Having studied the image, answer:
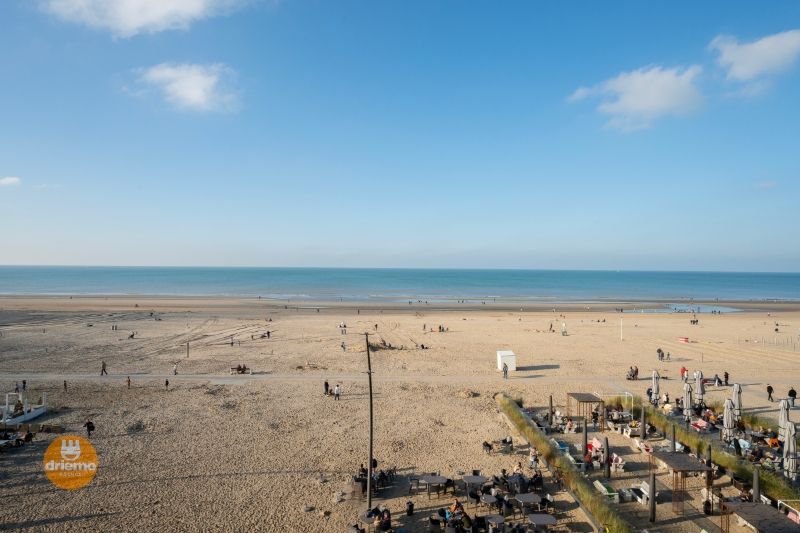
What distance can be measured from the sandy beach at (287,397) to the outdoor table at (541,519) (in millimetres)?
991

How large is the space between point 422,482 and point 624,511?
5683 millimetres

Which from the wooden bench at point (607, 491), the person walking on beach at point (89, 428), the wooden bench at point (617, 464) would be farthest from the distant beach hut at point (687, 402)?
the person walking on beach at point (89, 428)

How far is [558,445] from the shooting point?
1652cm

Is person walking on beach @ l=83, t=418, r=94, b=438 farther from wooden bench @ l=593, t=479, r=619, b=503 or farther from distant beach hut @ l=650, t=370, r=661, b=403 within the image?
distant beach hut @ l=650, t=370, r=661, b=403

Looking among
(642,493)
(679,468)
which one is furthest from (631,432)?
(679,468)

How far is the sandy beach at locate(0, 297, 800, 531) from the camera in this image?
42.8 ft

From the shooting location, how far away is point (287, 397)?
77.0 feet

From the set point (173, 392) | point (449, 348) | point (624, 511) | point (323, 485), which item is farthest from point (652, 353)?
point (173, 392)

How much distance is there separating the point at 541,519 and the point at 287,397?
596 inches

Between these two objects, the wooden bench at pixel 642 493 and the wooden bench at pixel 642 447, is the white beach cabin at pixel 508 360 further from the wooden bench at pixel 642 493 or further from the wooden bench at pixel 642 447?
the wooden bench at pixel 642 493

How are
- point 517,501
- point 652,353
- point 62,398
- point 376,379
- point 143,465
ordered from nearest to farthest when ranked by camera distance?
1. point 517,501
2. point 143,465
3. point 62,398
4. point 376,379
5. point 652,353

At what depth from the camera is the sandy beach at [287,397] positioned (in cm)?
1303

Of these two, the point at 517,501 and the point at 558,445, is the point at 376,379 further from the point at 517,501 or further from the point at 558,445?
the point at 517,501

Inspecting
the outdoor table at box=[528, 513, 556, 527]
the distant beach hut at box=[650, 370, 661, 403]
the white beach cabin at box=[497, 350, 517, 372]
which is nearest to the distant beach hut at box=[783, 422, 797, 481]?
the distant beach hut at box=[650, 370, 661, 403]
